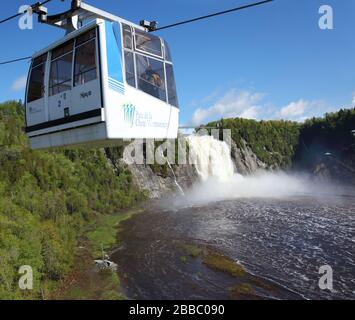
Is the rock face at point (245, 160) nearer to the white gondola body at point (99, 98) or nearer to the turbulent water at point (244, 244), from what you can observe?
the turbulent water at point (244, 244)

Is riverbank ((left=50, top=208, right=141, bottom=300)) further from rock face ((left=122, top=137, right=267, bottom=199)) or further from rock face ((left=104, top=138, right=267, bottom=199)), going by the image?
rock face ((left=122, top=137, right=267, bottom=199))

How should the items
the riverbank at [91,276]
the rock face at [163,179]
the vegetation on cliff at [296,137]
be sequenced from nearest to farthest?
the riverbank at [91,276], the rock face at [163,179], the vegetation on cliff at [296,137]

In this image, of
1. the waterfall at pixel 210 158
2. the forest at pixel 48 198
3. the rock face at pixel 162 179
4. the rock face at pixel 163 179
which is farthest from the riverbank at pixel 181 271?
the waterfall at pixel 210 158

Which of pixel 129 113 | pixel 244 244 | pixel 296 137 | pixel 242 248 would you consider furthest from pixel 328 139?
pixel 129 113

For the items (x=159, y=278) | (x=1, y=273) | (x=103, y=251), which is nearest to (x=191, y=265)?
(x=159, y=278)

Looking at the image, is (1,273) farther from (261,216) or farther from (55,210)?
(261,216)

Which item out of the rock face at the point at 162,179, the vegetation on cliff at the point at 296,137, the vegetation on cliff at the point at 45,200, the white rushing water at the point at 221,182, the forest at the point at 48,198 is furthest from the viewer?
the vegetation on cliff at the point at 296,137

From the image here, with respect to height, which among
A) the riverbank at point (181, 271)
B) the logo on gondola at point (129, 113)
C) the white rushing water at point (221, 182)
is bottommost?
the riverbank at point (181, 271)
